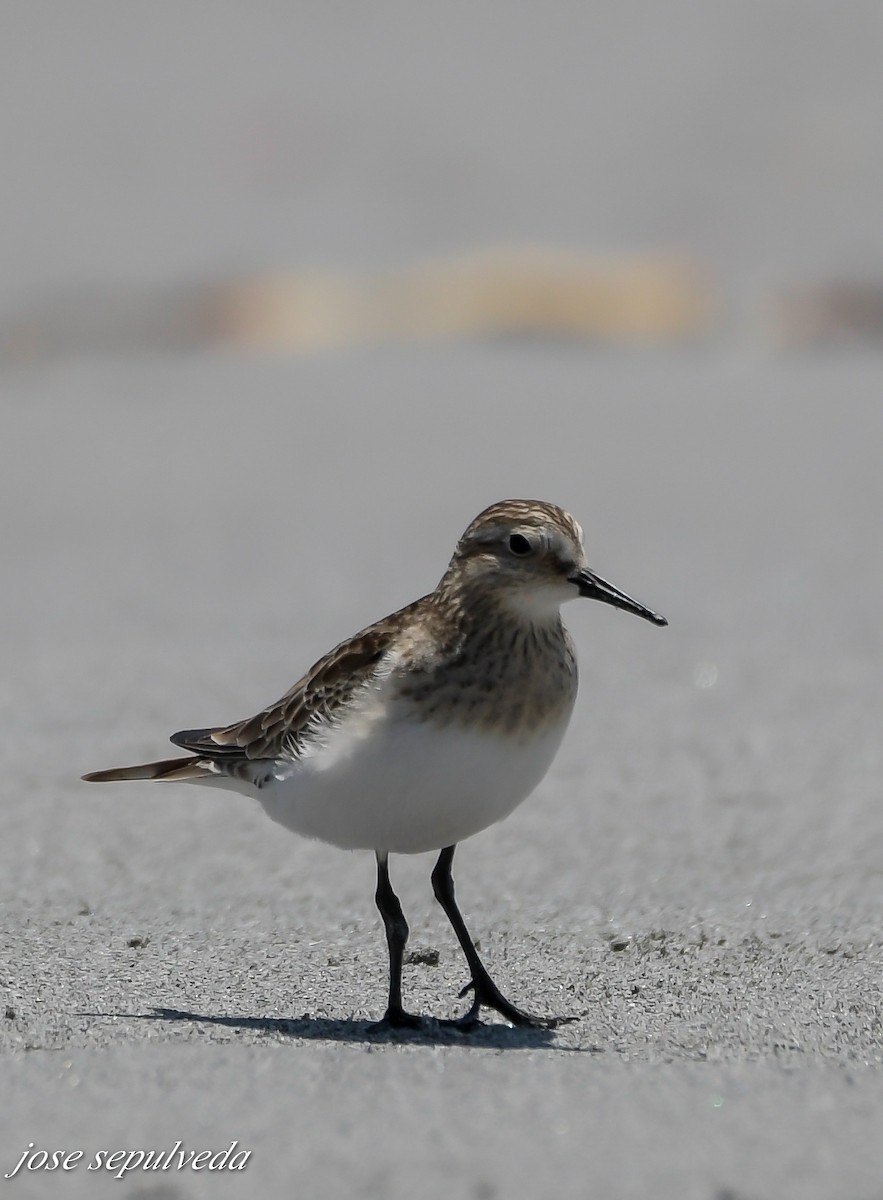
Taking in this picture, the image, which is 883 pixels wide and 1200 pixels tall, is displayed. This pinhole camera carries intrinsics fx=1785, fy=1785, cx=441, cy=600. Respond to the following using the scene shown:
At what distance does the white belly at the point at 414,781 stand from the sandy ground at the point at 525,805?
0.43m

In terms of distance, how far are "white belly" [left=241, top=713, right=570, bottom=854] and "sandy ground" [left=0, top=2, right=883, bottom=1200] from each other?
1.40 ft

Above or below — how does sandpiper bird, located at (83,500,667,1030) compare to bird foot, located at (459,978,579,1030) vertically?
above

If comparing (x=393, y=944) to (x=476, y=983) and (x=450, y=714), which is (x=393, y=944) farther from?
(x=450, y=714)

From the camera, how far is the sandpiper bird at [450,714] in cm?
363

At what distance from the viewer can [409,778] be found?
3.60 m

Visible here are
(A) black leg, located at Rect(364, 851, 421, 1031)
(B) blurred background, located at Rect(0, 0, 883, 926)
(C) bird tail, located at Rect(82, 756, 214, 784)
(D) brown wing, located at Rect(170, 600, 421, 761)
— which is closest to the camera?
(A) black leg, located at Rect(364, 851, 421, 1031)

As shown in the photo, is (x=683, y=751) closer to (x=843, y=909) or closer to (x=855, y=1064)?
(x=843, y=909)

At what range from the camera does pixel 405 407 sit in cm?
1034

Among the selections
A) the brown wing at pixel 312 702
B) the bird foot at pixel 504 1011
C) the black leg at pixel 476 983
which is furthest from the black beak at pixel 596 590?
the bird foot at pixel 504 1011

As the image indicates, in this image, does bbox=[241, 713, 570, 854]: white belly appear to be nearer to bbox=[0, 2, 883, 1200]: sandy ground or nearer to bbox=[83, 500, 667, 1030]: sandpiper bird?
bbox=[83, 500, 667, 1030]: sandpiper bird

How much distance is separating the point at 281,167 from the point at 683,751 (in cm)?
1328

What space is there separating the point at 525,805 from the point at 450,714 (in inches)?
71.9

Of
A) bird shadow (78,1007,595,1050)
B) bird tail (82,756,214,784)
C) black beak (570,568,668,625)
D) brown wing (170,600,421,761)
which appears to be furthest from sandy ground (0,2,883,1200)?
black beak (570,568,668,625)

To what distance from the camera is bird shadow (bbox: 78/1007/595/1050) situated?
3.60 metres
